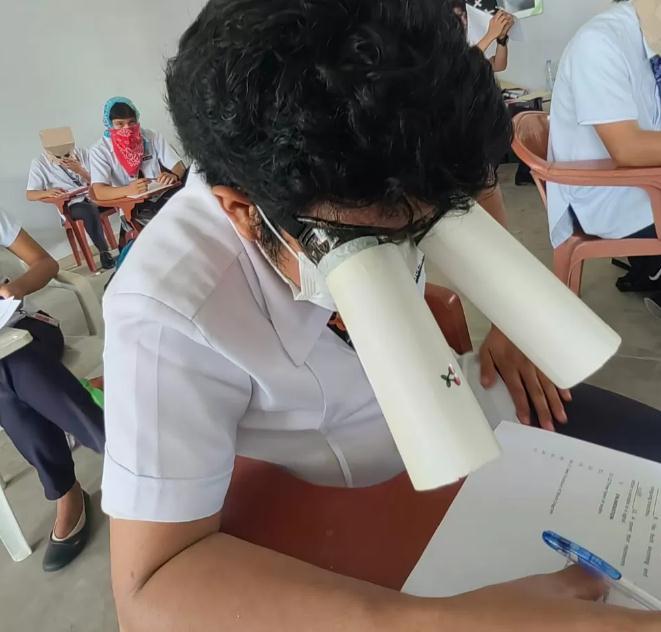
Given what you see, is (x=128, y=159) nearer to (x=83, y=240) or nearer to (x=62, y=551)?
(x=83, y=240)

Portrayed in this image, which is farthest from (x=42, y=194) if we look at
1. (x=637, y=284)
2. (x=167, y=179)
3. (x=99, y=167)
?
(x=637, y=284)

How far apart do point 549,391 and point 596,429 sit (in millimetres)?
75

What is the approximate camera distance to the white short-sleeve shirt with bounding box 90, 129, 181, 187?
3551 millimetres

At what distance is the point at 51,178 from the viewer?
377cm

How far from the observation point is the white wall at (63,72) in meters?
3.73

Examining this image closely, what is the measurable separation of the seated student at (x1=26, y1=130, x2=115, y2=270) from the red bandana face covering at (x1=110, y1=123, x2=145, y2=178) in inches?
13.2

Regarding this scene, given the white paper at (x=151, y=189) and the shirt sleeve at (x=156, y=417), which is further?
the white paper at (x=151, y=189)

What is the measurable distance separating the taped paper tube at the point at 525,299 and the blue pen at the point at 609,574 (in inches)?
5.3

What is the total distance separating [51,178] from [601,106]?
325cm

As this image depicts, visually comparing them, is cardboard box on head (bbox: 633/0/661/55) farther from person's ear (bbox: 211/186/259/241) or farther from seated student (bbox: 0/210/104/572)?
seated student (bbox: 0/210/104/572)

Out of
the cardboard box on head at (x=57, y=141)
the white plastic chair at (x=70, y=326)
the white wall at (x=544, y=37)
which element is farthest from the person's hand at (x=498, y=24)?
the white plastic chair at (x=70, y=326)

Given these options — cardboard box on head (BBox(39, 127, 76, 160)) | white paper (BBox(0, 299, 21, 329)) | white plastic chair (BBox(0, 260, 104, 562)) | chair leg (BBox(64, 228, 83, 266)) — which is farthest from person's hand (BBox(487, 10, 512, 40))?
white paper (BBox(0, 299, 21, 329))

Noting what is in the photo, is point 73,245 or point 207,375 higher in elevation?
point 207,375

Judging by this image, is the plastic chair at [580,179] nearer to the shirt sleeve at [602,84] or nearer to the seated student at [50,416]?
the shirt sleeve at [602,84]
